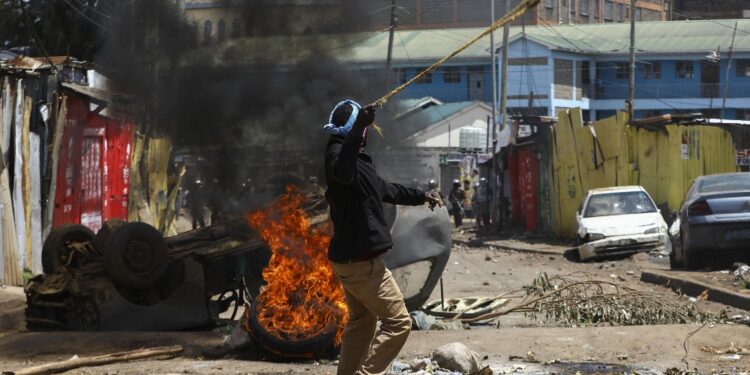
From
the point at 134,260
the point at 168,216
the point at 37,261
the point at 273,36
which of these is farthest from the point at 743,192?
the point at 168,216

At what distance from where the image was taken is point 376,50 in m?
12.2

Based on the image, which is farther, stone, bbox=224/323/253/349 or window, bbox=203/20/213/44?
window, bbox=203/20/213/44

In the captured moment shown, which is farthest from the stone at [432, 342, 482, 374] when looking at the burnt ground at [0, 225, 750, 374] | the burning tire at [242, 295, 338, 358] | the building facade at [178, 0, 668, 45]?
the building facade at [178, 0, 668, 45]

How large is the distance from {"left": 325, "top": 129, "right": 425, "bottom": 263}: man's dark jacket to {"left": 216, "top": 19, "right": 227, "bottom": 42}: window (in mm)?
6469

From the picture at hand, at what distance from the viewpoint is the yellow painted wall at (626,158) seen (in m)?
24.8

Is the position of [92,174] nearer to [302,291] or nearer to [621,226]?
[621,226]

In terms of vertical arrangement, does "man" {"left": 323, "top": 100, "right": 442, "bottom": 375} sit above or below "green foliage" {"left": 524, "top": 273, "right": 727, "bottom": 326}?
above

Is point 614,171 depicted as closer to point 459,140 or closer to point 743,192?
point 743,192

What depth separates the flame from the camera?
7.65m

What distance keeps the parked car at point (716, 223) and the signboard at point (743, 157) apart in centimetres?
904

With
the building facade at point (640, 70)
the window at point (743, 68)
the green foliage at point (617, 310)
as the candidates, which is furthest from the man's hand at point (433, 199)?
the window at point (743, 68)

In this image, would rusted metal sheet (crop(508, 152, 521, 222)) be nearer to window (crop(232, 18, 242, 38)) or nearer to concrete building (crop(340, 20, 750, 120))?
concrete building (crop(340, 20, 750, 120))

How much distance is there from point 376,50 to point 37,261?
6477 millimetres

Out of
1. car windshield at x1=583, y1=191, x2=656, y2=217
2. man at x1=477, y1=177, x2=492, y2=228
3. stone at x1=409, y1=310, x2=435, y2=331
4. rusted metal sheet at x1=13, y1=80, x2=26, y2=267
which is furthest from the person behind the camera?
man at x1=477, y1=177, x2=492, y2=228
